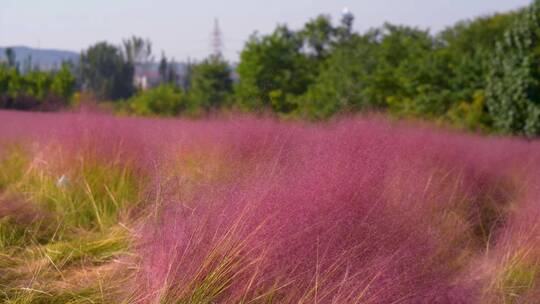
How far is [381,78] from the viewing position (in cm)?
1528

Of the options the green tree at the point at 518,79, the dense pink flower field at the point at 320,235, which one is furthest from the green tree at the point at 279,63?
the dense pink flower field at the point at 320,235

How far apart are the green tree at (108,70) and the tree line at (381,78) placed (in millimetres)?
14750

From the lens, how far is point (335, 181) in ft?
6.80

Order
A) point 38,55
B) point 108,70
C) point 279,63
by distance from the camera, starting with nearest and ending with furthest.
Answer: point 279,63
point 108,70
point 38,55

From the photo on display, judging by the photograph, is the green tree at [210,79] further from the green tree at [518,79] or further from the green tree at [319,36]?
the green tree at [518,79]

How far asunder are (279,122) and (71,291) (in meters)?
1.69

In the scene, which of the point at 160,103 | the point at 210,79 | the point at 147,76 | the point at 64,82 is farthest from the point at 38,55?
the point at 210,79

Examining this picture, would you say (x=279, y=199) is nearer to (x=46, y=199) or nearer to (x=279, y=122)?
(x=279, y=122)

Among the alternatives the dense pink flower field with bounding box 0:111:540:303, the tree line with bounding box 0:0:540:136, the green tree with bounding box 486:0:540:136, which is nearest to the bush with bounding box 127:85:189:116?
the tree line with bounding box 0:0:540:136

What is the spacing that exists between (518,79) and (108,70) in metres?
41.0

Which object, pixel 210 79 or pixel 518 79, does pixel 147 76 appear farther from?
pixel 518 79

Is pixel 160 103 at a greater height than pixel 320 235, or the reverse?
pixel 320 235

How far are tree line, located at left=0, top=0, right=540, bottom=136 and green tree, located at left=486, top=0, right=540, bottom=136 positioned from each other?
0.8 inches

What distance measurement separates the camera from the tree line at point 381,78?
34.1 ft
